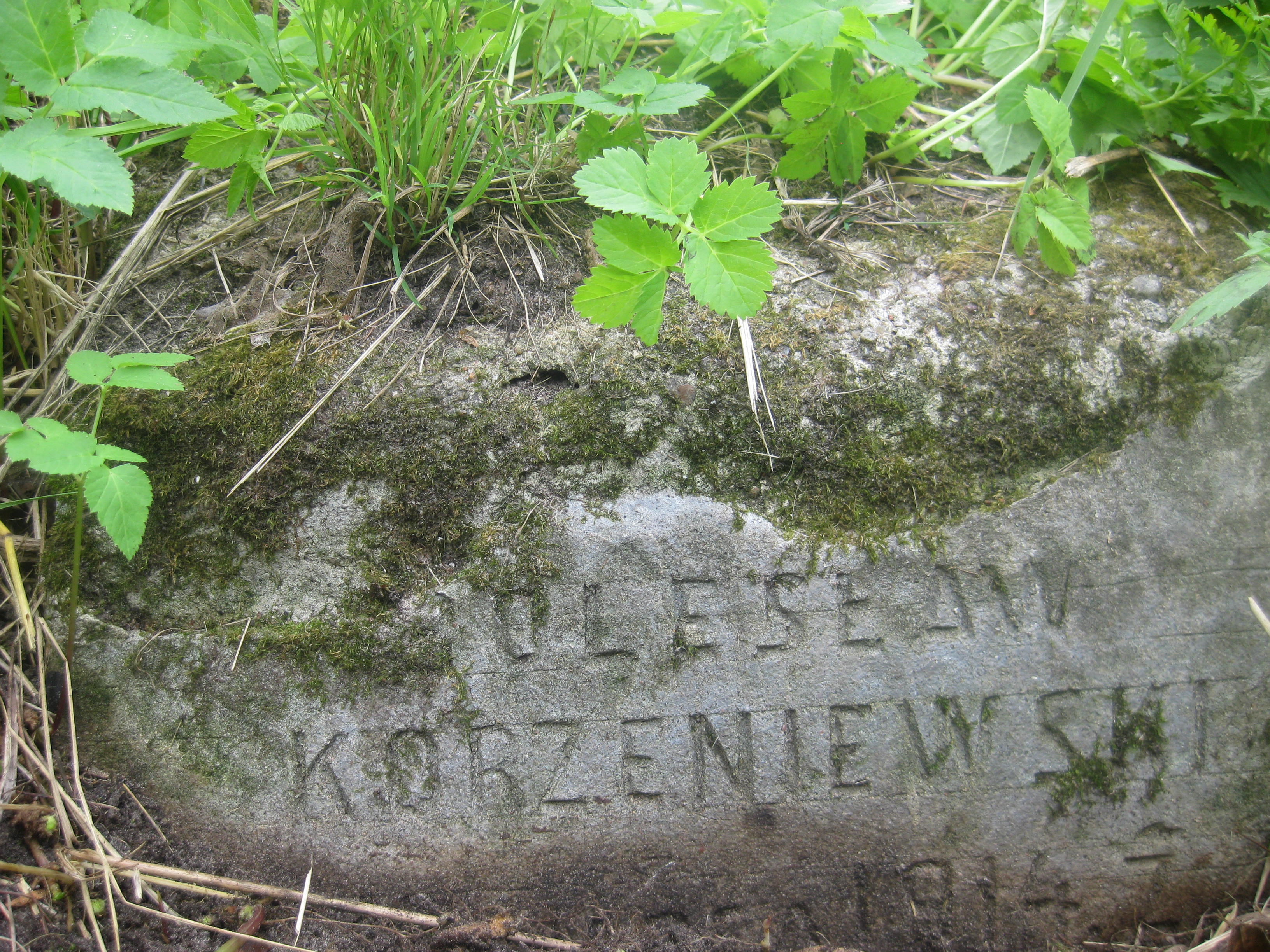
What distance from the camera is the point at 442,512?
5.16 feet

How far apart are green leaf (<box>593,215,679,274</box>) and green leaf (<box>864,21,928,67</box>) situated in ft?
2.36

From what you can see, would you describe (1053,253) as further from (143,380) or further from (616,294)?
(143,380)

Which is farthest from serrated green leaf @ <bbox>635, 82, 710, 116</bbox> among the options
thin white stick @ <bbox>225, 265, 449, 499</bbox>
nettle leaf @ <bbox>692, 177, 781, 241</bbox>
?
thin white stick @ <bbox>225, 265, 449, 499</bbox>

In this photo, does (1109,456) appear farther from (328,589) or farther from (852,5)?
(328,589)

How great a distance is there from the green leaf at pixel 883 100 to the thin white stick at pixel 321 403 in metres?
1.12

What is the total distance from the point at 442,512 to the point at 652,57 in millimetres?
1302

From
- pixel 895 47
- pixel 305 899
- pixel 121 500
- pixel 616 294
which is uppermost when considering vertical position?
pixel 895 47

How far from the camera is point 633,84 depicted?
159 cm

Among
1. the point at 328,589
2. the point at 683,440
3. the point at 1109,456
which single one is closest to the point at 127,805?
the point at 328,589

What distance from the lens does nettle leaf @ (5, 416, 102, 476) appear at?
1319 millimetres

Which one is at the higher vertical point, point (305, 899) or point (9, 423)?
point (9, 423)

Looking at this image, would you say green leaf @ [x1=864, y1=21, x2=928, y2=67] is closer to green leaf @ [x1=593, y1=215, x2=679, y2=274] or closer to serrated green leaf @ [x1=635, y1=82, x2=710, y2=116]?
serrated green leaf @ [x1=635, y1=82, x2=710, y2=116]

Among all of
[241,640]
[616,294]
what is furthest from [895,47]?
[241,640]

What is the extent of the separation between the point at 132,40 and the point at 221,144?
0.71ft
